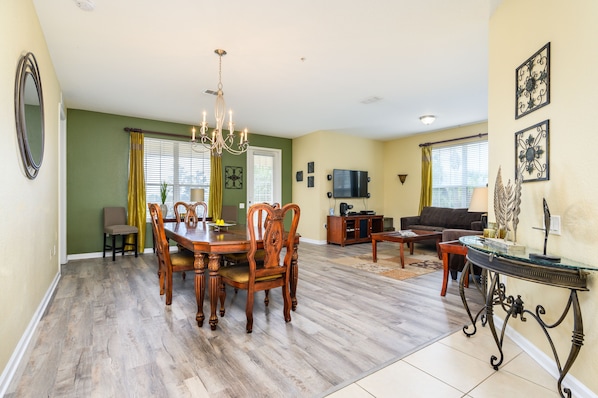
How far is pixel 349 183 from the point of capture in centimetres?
749

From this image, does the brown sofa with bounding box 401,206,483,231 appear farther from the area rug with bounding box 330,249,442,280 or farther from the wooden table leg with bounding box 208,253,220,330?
the wooden table leg with bounding box 208,253,220,330

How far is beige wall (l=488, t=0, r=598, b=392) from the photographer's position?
156 centimetres

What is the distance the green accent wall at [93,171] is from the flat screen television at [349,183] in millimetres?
4190

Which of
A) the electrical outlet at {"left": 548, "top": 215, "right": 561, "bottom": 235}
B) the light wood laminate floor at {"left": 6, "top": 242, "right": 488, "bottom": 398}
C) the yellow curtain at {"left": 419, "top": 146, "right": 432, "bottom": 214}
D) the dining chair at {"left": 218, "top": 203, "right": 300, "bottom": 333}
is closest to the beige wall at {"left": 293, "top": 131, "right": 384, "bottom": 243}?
the yellow curtain at {"left": 419, "top": 146, "right": 432, "bottom": 214}

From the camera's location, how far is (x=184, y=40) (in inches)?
118

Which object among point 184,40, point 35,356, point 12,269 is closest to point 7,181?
point 12,269

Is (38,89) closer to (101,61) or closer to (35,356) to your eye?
(101,61)

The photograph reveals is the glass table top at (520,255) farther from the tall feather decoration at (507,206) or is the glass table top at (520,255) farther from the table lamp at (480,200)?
the table lamp at (480,200)

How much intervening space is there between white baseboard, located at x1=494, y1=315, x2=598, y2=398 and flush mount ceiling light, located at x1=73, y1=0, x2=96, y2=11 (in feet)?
13.8

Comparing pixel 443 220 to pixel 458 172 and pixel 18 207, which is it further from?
pixel 18 207

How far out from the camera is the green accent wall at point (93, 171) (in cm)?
530

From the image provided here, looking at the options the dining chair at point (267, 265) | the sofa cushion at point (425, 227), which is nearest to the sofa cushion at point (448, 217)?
the sofa cushion at point (425, 227)

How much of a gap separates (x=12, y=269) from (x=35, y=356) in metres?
0.64

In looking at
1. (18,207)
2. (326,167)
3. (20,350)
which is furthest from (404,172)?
(20,350)
